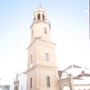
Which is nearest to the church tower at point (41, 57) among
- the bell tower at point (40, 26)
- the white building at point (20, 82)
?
the bell tower at point (40, 26)

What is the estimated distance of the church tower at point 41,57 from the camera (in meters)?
25.3

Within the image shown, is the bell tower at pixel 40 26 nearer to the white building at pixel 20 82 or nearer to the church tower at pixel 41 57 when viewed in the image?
the church tower at pixel 41 57

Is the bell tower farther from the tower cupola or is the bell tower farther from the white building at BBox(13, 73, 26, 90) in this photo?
the white building at BBox(13, 73, 26, 90)

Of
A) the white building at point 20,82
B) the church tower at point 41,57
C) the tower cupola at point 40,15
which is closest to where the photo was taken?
the church tower at point 41,57

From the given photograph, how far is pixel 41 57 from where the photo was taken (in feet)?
86.6

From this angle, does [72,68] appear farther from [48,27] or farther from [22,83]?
[22,83]

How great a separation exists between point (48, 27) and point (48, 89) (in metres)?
11.6

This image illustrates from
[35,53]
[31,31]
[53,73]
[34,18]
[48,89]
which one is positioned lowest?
[48,89]

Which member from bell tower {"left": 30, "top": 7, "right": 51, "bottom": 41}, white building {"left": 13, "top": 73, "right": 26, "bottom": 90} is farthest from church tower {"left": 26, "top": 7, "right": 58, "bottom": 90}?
white building {"left": 13, "top": 73, "right": 26, "bottom": 90}

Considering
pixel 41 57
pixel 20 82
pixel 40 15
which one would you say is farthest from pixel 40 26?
pixel 20 82

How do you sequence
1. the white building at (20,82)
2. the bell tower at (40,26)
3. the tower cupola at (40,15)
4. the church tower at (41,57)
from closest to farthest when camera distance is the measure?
the church tower at (41,57) < the bell tower at (40,26) < the tower cupola at (40,15) < the white building at (20,82)

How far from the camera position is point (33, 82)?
25.5m

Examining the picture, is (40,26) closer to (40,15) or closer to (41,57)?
(40,15)

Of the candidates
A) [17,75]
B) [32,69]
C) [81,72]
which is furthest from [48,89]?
[17,75]
